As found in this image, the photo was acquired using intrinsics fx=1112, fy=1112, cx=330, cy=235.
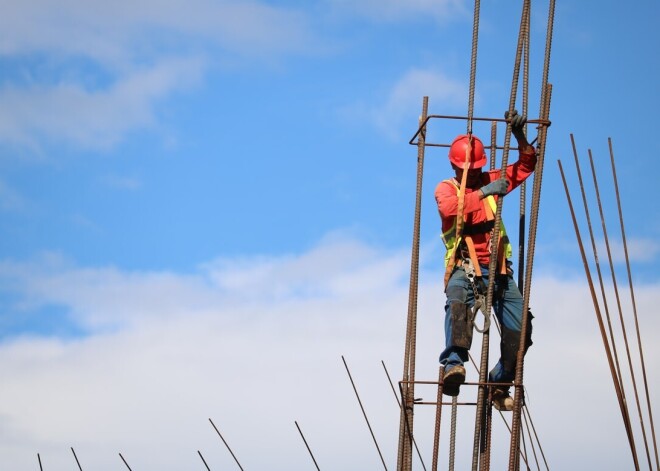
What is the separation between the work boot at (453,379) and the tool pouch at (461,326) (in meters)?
0.25

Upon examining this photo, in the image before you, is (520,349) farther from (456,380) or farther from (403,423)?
(403,423)

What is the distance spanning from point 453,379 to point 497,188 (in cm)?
200

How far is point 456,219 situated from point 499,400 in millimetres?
1985

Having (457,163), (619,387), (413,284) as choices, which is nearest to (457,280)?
(413,284)

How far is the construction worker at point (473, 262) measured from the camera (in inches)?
449

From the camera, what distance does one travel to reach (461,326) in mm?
11422

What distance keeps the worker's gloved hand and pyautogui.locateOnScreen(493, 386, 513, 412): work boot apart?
2.10m

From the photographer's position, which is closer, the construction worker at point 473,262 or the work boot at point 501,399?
the construction worker at point 473,262

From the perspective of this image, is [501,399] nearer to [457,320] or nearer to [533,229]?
[457,320]

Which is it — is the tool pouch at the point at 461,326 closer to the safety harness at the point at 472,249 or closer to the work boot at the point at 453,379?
the safety harness at the point at 472,249

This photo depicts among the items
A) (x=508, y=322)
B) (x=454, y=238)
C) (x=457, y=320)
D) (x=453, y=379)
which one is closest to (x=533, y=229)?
(x=454, y=238)

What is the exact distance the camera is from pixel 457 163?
1174 centimetres

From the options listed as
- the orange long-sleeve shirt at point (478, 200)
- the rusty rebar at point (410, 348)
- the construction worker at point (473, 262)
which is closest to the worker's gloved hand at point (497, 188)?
the construction worker at point (473, 262)

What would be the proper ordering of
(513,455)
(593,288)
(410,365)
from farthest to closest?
(593,288), (410,365), (513,455)
